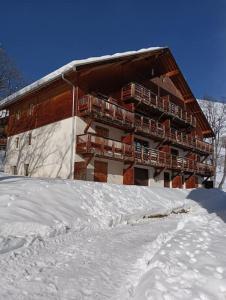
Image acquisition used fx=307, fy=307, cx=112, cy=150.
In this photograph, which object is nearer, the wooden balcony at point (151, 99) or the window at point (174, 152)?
the wooden balcony at point (151, 99)

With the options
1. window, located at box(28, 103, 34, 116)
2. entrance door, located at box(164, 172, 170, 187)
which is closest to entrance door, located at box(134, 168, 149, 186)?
entrance door, located at box(164, 172, 170, 187)

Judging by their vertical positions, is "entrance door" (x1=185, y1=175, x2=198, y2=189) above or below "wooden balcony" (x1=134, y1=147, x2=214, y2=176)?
below

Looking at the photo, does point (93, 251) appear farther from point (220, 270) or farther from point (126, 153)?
point (126, 153)

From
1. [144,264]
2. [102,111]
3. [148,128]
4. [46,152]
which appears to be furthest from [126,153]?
[144,264]

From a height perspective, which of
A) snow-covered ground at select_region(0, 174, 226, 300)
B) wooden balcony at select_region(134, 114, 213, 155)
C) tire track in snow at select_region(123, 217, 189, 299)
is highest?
wooden balcony at select_region(134, 114, 213, 155)

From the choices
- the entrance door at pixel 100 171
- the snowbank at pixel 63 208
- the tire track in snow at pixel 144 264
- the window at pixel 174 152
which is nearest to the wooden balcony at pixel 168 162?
the window at pixel 174 152

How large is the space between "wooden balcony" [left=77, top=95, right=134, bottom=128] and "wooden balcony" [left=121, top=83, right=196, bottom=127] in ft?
6.50

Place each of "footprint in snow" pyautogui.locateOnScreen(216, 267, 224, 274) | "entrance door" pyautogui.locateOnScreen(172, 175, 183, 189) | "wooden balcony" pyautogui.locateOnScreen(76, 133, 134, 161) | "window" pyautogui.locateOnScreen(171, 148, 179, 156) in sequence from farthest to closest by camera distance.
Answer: "window" pyautogui.locateOnScreen(171, 148, 179, 156), "entrance door" pyautogui.locateOnScreen(172, 175, 183, 189), "wooden balcony" pyautogui.locateOnScreen(76, 133, 134, 161), "footprint in snow" pyautogui.locateOnScreen(216, 267, 224, 274)

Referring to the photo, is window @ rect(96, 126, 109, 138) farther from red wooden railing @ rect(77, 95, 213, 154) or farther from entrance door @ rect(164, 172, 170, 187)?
entrance door @ rect(164, 172, 170, 187)

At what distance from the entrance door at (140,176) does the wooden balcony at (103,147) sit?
3.30 m

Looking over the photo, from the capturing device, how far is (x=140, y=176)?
85.1 ft

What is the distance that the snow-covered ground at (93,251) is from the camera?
4.65 meters

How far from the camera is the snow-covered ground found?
465 cm

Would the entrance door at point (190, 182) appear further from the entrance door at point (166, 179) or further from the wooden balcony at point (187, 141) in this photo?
the entrance door at point (166, 179)
